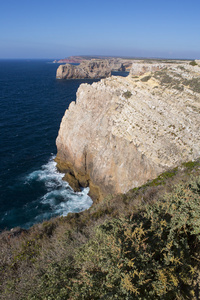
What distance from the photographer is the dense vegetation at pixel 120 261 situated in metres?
6.66

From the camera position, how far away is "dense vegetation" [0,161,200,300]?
6.66 metres

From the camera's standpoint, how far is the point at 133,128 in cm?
2434

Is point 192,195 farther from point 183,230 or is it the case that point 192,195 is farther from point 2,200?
point 2,200

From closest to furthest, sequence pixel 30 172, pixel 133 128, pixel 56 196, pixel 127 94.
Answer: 1. pixel 133 128
2. pixel 127 94
3. pixel 56 196
4. pixel 30 172

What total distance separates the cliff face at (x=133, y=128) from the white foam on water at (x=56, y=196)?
7.99 ft

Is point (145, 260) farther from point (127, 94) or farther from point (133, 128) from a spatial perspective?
point (127, 94)

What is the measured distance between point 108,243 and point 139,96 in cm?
2120

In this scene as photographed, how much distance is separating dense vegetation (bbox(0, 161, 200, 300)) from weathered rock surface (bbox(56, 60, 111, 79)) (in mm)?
146277

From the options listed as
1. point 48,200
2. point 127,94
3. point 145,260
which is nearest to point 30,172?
point 48,200

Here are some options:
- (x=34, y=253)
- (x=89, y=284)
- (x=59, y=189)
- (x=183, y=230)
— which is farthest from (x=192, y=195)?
(x=59, y=189)

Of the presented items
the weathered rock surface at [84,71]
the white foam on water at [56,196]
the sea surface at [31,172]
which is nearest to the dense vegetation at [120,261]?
the white foam on water at [56,196]

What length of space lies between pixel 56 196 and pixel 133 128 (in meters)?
17.9

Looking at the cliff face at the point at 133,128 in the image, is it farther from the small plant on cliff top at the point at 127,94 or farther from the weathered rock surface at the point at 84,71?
the weathered rock surface at the point at 84,71

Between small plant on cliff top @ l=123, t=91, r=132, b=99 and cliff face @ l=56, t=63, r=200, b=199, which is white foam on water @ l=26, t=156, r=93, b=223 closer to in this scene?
cliff face @ l=56, t=63, r=200, b=199
